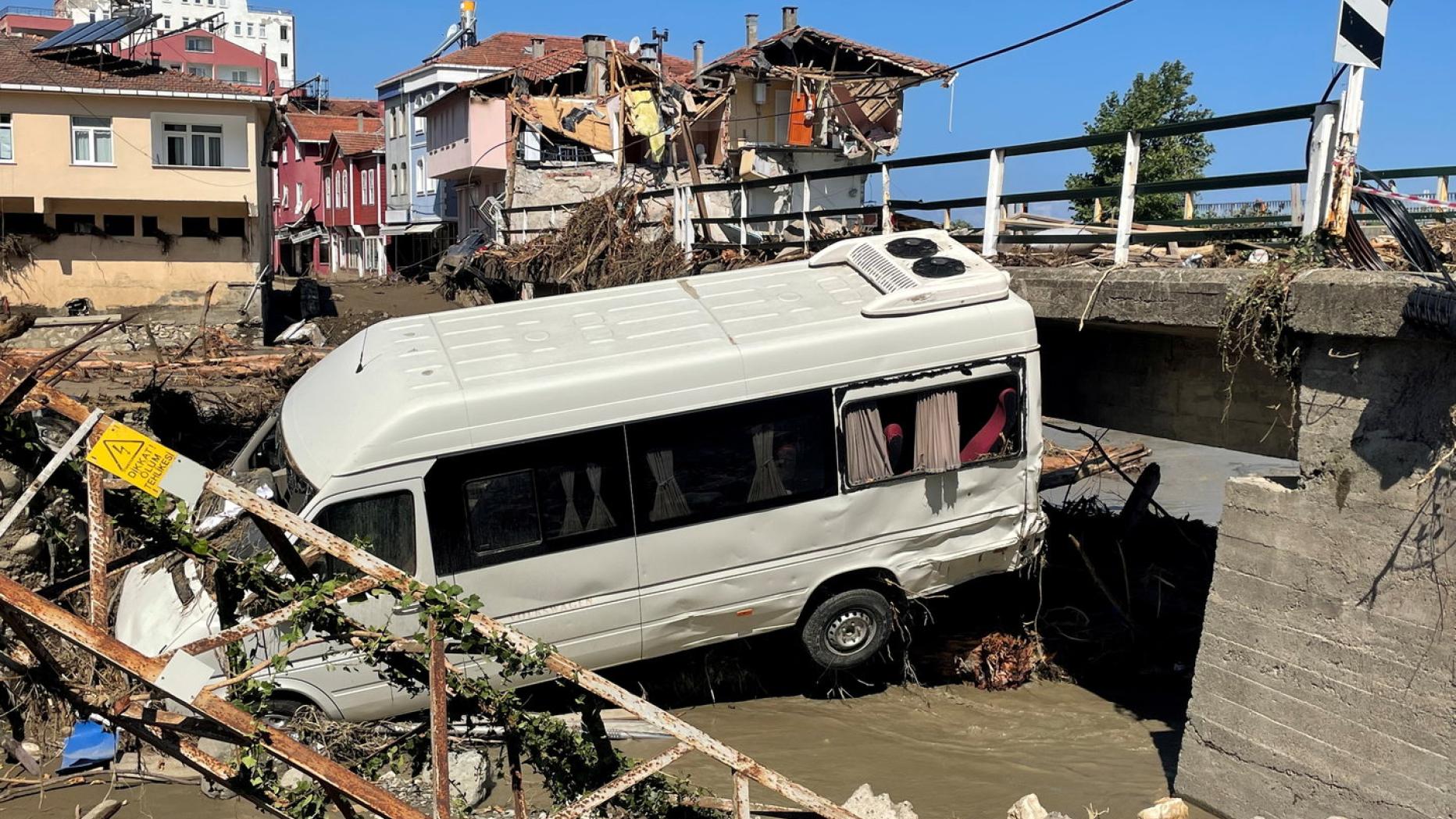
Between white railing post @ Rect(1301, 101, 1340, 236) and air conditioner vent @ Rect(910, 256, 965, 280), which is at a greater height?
white railing post @ Rect(1301, 101, 1340, 236)

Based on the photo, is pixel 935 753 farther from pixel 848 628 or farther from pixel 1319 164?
pixel 1319 164

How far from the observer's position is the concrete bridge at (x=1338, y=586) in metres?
6.54

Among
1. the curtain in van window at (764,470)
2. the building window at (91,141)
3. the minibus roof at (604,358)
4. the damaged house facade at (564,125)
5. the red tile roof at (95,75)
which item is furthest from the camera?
the damaged house facade at (564,125)

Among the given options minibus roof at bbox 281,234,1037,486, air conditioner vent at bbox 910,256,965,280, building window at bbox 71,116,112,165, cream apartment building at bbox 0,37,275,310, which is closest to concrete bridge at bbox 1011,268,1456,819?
air conditioner vent at bbox 910,256,965,280

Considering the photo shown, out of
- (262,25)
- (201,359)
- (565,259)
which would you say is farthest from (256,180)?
(262,25)

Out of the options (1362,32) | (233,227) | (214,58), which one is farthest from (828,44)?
(214,58)

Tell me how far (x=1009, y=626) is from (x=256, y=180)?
1112 inches

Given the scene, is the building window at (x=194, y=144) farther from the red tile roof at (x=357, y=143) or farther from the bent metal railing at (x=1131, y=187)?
the red tile roof at (x=357, y=143)

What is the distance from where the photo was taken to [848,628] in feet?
30.5

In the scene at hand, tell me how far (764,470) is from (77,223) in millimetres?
30331

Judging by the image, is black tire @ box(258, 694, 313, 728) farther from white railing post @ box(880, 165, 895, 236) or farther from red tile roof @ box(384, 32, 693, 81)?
red tile roof @ box(384, 32, 693, 81)

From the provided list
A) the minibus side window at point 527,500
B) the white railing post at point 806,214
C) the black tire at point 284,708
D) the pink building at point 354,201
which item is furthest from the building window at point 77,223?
the minibus side window at point 527,500

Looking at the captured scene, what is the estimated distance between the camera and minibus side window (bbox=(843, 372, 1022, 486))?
29.1ft

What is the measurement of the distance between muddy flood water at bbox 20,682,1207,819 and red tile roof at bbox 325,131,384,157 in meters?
53.5
